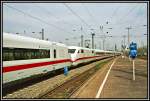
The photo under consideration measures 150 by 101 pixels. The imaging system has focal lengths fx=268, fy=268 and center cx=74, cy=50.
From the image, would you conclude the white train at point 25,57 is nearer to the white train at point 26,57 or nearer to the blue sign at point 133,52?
the white train at point 26,57

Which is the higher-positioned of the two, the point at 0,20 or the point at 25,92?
the point at 0,20

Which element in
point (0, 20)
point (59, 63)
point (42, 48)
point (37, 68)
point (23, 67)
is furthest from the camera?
point (59, 63)

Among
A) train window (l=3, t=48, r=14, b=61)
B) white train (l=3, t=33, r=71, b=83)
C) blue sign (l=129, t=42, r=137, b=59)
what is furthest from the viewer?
blue sign (l=129, t=42, r=137, b=59)

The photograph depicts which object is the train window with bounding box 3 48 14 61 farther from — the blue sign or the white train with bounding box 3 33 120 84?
the blue sign

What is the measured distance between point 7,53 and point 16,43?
128cm

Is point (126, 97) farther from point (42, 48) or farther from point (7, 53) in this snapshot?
point (42, 48)

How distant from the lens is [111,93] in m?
12.8

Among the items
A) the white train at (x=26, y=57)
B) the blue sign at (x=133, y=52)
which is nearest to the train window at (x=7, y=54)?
the white train at (x=26, y=57)

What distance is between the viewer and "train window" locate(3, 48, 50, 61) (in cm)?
1359

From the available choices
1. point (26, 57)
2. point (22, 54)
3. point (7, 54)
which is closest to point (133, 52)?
point (26, 57)

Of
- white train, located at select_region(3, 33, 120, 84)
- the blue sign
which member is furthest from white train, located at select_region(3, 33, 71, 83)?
the blue sign

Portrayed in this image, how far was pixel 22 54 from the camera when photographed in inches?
615

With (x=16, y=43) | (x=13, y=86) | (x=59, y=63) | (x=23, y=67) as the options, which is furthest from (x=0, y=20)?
(x=59, y=63)

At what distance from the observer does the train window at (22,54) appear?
13.6m
